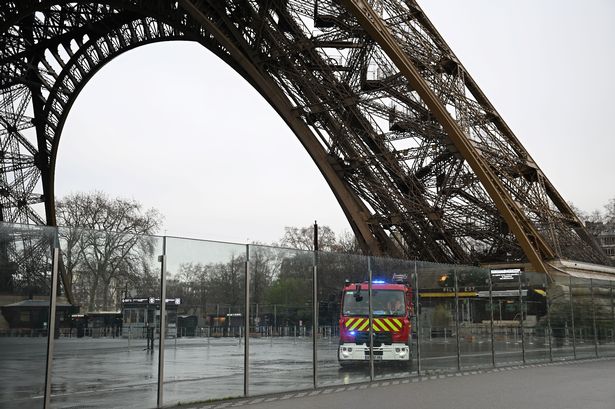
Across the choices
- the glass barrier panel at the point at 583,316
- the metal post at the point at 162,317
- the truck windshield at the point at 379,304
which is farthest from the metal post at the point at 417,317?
the glass barrier panel at the point at 583,316

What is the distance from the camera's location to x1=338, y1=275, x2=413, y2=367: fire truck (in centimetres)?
1594

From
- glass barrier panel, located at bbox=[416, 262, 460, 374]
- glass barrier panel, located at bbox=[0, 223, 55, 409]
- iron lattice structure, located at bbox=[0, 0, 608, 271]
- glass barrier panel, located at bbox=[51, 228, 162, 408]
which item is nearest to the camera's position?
glass barrier panel, located at bbox=[0, 223, 55, 409]

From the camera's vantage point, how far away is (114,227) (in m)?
64.1

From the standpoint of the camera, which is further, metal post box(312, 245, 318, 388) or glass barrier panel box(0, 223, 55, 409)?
metal post box(312, 245, 318, 388)

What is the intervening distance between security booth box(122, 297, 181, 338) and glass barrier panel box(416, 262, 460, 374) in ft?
24.8

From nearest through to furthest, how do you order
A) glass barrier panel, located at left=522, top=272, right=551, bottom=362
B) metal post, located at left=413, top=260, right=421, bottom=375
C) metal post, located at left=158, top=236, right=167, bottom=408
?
metal post, located at left=158, top=236, right=167, bottom=408, metal post, located at left=413, top=260, right=421, bottom=375, glass barrier panel, located at left=522, top=272, right=551, bottom=362

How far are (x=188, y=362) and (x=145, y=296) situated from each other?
4.65 ft

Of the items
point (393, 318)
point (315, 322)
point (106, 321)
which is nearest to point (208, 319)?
point (106, 321)

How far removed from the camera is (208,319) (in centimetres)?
1249

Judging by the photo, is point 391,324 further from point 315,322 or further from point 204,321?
point 204,321

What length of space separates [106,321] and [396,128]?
80.9 ft

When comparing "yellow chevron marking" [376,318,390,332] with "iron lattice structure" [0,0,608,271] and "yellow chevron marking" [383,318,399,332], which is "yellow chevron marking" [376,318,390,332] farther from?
"iron lattice structure" [0,0,608,271]

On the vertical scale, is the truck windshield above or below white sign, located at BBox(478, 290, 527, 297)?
below

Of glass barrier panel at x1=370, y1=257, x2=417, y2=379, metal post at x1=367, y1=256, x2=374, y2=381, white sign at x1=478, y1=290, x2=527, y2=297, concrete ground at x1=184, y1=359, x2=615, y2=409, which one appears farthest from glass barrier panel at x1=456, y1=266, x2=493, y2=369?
metal post at x1=367, y1=256, x2=374, y2=381
